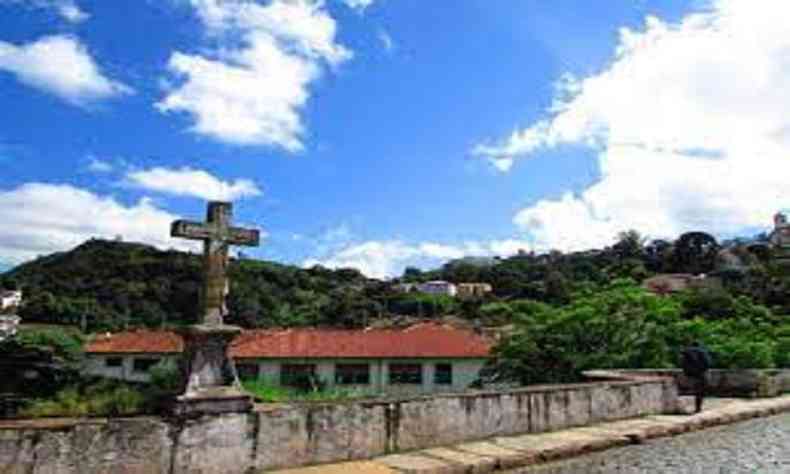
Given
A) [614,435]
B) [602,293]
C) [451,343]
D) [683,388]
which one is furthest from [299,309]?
[614,435]

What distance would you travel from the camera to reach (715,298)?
131ft

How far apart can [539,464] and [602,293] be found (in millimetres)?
16816

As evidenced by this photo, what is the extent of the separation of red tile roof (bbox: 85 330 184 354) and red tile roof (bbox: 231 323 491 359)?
7.49m

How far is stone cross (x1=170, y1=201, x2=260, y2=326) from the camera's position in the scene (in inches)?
304

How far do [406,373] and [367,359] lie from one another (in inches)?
99.9

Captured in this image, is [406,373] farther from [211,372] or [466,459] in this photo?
[211,372]

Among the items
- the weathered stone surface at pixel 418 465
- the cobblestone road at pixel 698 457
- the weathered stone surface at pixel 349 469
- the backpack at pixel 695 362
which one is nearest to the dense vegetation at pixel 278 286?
the backpack at pixel 695 362

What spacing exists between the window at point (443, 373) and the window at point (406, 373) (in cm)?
93

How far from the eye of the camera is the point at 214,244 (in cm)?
791

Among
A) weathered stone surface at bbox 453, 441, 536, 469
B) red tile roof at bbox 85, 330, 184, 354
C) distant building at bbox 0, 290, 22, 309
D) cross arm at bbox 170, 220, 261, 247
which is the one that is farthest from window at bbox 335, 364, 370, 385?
distant building at bbox 0, 290, 22, 309

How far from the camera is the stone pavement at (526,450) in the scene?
8.06m

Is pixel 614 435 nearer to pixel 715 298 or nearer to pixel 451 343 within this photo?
pixel 715 298

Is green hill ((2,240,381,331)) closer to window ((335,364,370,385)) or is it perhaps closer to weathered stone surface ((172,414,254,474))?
window ((335,364,370,385))

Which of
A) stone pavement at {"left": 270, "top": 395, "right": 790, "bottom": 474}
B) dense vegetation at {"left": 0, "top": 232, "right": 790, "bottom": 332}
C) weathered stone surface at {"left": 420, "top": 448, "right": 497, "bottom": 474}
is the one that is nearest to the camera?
stone pavement at {"left": 270, "top": 395, "right": 790, "bottom": 474}
